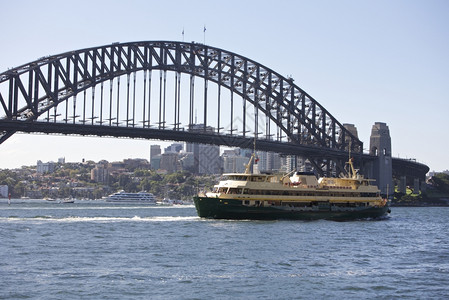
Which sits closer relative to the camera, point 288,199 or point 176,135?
point 288,199

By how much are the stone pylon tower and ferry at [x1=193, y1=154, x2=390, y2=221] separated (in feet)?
155

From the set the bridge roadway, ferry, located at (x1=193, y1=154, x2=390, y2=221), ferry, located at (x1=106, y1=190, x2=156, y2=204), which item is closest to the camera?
ferry, located at (x1=193, y1=154, x2=390, y2=221)

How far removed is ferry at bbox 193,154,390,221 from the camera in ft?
200

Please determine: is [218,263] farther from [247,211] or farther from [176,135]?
[176,135]

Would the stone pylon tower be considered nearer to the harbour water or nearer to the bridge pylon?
the bridge pylon

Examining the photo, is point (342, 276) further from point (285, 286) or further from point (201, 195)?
point (201, 195)

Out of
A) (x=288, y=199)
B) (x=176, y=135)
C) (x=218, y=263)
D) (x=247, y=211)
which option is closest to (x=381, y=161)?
(x=176, y=135)

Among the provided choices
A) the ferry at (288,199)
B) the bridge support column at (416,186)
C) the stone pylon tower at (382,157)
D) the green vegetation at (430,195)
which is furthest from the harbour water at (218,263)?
the bridge support column at (416,186)

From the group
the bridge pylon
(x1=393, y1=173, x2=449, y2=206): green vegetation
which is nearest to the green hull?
the bridge pylon

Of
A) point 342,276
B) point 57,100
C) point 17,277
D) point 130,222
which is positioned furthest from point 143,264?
point 57,100

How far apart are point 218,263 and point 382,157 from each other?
328 ft

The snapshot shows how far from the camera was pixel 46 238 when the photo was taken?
44.7 m

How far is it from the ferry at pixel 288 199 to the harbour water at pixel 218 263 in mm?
6542

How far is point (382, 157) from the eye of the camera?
13025 centimetres
